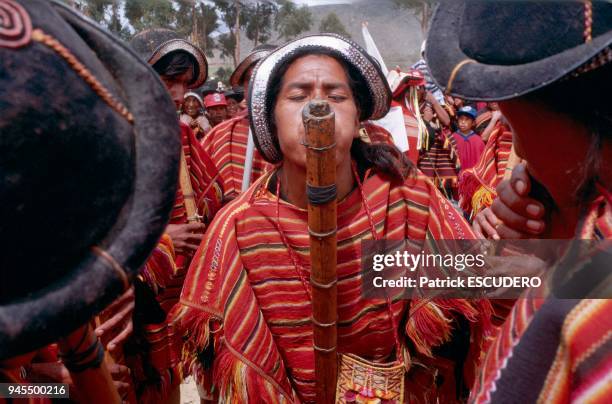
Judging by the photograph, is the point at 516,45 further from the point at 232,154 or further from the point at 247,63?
the point at 247,63

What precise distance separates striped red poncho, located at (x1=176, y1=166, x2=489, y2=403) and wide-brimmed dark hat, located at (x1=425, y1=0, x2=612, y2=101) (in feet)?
3.70

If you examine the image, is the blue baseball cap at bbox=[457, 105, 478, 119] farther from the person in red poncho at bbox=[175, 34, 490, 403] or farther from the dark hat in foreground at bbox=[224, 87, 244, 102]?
the person in red poncho at bbox=[175, 34, 490, 403]

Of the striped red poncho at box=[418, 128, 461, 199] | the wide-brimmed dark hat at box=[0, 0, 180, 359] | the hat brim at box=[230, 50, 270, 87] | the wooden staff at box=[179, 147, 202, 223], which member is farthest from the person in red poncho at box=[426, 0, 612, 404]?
the striped red poncho at box=[418, 128, 461, 199]

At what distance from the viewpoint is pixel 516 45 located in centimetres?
93

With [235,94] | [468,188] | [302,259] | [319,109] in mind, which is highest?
[319,109]

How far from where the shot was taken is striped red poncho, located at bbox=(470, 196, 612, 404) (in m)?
0.84

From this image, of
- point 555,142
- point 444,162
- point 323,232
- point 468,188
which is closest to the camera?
point 555,142

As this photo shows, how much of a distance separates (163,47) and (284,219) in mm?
1976

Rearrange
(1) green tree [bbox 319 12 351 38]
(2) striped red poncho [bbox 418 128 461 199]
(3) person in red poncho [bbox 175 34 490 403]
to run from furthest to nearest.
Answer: (1) green tree [bbox 319 12 351 38] → (2) striped red poncho [bbox 418 128 461 199] → (3) person in red poncho [bbox 175 34 490 403]

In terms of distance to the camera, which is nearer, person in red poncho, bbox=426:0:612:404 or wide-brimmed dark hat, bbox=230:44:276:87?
person in red poncho, bbox=426:0:612:404

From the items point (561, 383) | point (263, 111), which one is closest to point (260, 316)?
point (263, 111)

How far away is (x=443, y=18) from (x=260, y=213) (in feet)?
4.03

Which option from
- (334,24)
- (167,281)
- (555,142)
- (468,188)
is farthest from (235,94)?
(555,142)

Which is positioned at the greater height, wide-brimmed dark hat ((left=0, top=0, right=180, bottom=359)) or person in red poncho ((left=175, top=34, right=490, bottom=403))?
wide-brimmed dark hat ((left=0, top=0, right=180, bottom=359))
